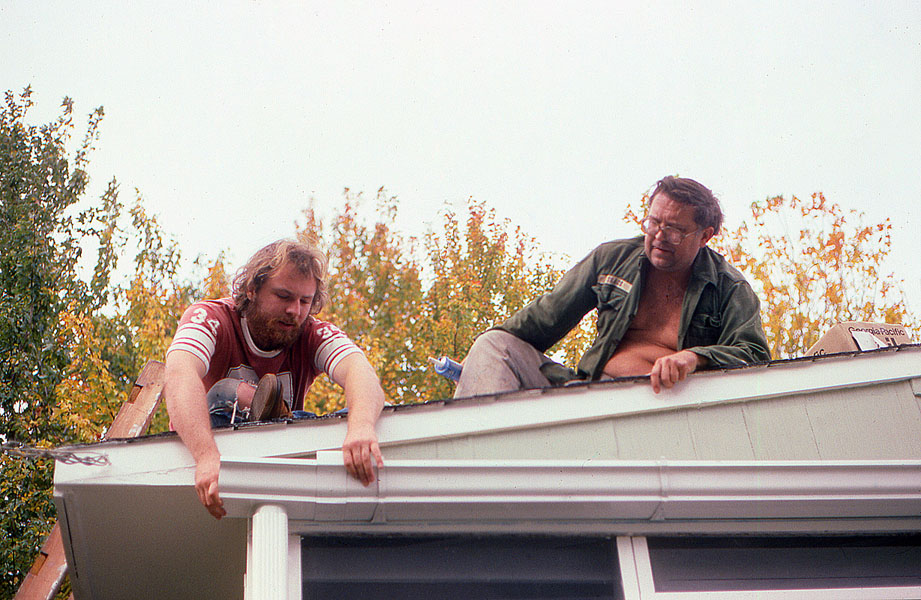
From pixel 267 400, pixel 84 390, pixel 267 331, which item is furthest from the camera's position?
pixel 84 390

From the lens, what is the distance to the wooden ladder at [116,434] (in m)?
4.19

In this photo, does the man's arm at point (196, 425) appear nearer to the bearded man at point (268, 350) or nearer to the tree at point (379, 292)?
the bearded man at point (268, 350)

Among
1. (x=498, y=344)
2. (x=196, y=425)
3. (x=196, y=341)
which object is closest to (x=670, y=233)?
(x=498, y=344)

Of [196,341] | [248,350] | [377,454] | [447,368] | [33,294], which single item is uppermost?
[33,294]

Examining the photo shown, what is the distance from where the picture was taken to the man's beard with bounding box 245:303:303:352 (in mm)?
3193

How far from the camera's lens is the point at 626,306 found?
3.64 metres

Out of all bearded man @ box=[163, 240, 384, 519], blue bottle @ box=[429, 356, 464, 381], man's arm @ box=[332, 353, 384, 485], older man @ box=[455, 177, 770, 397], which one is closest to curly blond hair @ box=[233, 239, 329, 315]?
bearded man @ box=[163, 240, 384, 519]

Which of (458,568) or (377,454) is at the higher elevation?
(377,454)

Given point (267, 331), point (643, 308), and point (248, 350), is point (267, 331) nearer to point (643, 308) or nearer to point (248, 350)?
point (248, 350)

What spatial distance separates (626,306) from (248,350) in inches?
57.2

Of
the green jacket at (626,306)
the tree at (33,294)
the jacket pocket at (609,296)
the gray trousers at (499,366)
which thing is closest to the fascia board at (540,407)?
the green jacket at (626,306)

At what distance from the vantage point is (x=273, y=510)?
103 inches

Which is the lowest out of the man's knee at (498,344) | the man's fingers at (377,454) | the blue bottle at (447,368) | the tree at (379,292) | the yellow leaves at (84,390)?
the man's fingers at (377,454)

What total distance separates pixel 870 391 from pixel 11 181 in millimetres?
14153
